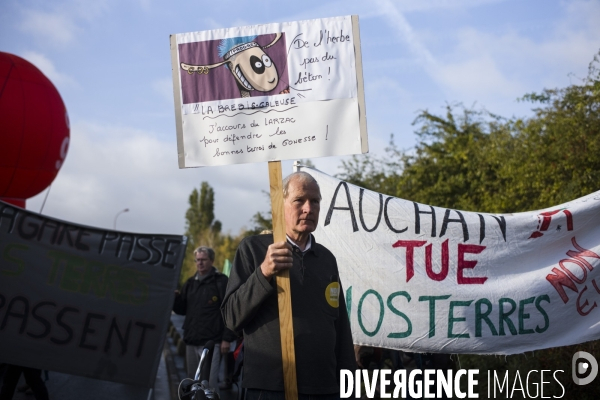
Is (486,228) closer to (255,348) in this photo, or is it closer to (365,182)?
(255,348)

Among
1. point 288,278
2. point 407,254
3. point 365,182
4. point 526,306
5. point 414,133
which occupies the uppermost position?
point 414,133

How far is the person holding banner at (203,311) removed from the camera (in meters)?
8.92

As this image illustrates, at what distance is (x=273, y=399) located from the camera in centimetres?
343

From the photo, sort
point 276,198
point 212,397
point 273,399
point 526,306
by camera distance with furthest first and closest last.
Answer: point 526,306
point 212,397
point 276,198
point 273,399

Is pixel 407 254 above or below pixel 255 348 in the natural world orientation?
above

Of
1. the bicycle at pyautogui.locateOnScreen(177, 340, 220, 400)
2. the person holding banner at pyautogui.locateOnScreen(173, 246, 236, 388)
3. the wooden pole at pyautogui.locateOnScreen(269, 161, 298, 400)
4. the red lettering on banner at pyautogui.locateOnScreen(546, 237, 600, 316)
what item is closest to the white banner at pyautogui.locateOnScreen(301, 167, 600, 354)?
the red lettering on banner at pyautogui.locateOnScreen(546, 237, 600, 316)

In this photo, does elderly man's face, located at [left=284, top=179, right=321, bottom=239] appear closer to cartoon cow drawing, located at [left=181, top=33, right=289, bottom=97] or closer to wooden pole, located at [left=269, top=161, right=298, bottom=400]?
wooden pole, located at [left=269, top=161, right=298, bottom=400]

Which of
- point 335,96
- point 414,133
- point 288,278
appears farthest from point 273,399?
point 414,133

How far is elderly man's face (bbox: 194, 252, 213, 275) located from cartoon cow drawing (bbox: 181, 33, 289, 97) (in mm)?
5623

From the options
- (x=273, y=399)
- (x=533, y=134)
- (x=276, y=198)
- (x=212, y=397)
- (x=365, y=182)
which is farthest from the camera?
(x=365, y=182)

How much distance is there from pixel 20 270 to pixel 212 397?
131 inches

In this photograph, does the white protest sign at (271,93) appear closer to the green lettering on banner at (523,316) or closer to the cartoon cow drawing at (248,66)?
the cartoon cow drawing at (248,66)

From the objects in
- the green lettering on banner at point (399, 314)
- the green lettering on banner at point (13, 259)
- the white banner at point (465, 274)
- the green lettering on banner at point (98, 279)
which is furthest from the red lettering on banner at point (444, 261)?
the green lettering on banner at point (13, 259)

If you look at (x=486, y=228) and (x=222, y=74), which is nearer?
(x=222, y=74)
